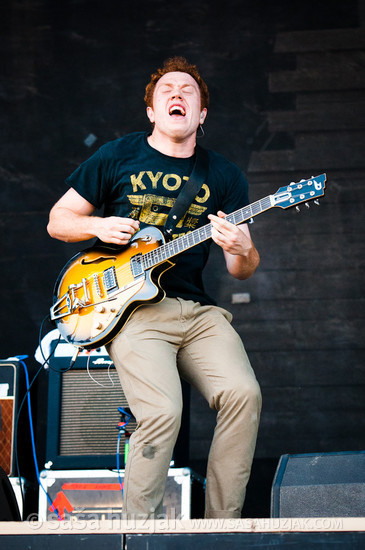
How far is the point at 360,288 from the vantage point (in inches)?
158

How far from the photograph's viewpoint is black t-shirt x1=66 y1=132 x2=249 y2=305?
2.77m

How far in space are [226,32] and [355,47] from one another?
78 centimetres

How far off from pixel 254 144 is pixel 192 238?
171 centimetres

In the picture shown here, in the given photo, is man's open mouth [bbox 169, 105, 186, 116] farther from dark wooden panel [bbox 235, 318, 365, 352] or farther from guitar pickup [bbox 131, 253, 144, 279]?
dark wooden panel [bbox 235, 318, 365, 352]

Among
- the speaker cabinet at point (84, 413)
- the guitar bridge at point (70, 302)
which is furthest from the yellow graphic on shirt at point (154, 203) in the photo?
the speaker cabinet at point (84, 413)

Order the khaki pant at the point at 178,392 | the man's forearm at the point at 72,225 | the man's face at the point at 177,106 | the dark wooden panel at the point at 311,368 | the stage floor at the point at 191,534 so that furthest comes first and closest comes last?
the dark wooden panel at the point at 311,368 < the man's face at the point at 177,106 < the man's forearm at the point at 72,225 < the khaki pant at the point at 178,392 < the stage floor at the point at 191,534

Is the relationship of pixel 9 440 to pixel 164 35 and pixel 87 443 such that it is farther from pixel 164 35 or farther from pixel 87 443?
pixel 164 35

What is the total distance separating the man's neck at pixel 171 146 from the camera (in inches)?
113

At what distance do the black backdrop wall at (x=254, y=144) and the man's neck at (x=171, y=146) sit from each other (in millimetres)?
1319

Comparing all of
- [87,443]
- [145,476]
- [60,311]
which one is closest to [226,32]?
[60,311]

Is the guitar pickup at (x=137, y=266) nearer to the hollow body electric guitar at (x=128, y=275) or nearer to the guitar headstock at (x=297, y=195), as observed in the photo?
the hollow body electric guitar at (x=128, y=275)

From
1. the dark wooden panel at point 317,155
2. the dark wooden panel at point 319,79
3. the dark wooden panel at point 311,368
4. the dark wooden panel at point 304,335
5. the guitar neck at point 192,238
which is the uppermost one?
the dark wooden panel at point 319,79

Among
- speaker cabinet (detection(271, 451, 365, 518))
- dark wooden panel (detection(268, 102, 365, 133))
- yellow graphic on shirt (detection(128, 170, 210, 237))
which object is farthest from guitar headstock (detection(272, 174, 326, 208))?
dark wooden panel (detection(268, 102, 365, 133))

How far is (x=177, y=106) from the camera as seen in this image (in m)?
2.84
